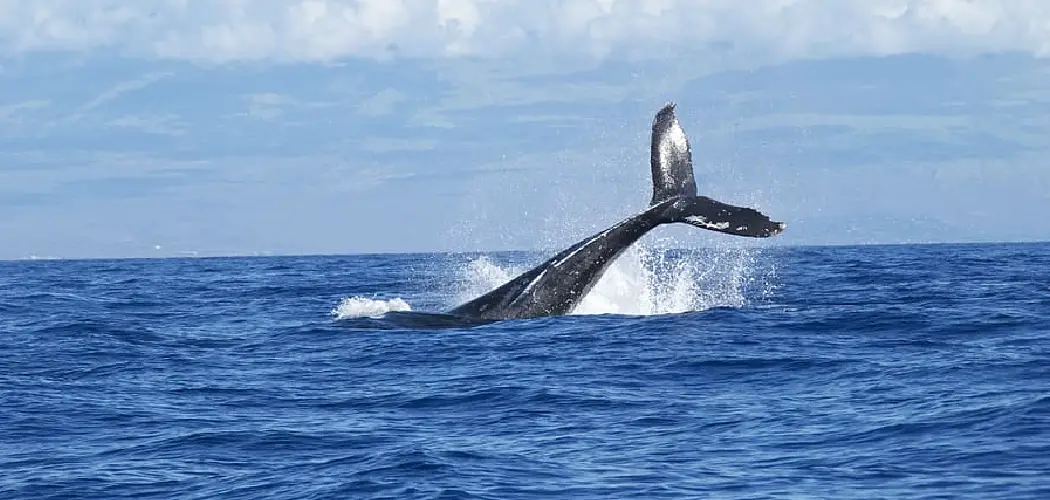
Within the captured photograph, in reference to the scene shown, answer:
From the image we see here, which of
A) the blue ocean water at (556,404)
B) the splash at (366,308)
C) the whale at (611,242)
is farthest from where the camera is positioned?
the splash at (366,308)

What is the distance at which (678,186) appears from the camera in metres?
19.3

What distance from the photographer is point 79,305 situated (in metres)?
29.8

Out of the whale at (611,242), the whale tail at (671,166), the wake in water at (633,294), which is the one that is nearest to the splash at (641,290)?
the wake in water at (633,294)

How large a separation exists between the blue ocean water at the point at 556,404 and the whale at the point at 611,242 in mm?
531

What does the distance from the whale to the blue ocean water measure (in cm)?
53

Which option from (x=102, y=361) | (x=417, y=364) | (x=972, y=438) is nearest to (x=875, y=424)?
(x=972, y=438)

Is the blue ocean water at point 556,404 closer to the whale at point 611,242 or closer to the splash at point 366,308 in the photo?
the splash at point 366,308

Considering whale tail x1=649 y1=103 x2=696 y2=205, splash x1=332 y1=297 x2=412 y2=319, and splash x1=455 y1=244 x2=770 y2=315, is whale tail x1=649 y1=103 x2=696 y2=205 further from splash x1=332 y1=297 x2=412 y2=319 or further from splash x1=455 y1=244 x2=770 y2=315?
splash x1=332 y1=297 x2=412 y2=319

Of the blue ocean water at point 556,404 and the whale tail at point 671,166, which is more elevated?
the whale tail at point 671,166

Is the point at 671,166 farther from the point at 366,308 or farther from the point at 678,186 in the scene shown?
the point at 366,308

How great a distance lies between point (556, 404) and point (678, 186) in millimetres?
7466

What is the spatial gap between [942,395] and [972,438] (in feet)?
6.41

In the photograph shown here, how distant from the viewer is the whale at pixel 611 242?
18.6 metres

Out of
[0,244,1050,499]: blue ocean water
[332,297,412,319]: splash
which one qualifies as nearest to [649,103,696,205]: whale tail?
[0,244,1050,499]: blue ocean water
